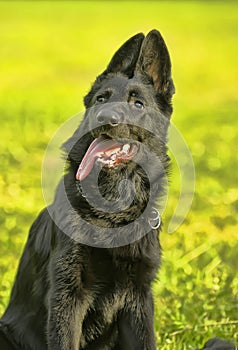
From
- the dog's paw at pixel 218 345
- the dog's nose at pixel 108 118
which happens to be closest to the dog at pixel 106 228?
the dog's nose at pixel 108 118

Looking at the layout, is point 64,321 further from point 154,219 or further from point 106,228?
point 154,219

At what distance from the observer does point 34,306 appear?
4.87 meters

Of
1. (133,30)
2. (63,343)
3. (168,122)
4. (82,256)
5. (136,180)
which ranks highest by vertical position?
(133,30)

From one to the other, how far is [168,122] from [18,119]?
Answer: 803cm

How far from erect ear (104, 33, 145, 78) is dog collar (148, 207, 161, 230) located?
0.72m

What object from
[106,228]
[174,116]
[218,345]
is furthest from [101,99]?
[174,116]

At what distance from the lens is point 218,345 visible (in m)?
5.11

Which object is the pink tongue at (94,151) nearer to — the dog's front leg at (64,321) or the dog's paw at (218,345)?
the dog's front leg at (64,321)

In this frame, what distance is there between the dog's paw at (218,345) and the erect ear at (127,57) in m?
1.52

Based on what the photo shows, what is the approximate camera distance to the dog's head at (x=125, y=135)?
464 centimetres

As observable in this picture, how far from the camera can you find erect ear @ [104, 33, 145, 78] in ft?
16.0

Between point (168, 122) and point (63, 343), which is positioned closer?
point (63, 343)

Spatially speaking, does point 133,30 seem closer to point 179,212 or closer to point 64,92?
point 64,92

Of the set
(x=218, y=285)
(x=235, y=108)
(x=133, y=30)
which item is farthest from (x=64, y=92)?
(x=218, y=285)
